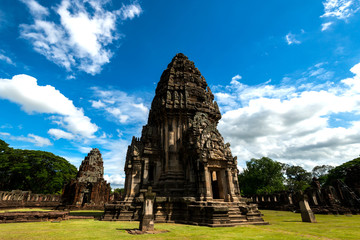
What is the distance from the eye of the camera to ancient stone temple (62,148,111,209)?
104 feet

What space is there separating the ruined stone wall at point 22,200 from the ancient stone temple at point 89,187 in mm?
3895

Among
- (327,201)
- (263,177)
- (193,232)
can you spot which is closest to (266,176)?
(263,177)

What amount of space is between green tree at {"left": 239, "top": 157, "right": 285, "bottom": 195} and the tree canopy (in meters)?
44.1

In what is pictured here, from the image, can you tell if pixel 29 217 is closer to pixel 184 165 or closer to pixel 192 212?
pixel 192 212

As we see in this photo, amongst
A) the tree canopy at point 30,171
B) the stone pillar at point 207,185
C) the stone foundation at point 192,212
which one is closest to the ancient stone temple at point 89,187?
the tree canopy at point 30,171

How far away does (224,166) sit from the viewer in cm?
1529

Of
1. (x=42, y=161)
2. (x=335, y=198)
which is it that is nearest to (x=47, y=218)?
(x=335, y=198)

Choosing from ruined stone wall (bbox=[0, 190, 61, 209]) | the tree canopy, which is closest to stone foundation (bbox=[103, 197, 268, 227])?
ruined stone wall (bbox=[0, 190, 61, 209])

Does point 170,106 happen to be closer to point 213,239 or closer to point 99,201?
point 213,239

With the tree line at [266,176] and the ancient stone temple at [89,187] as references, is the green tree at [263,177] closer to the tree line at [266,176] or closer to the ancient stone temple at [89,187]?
the tree line at [266,176]

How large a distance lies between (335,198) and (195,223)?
74.7ft

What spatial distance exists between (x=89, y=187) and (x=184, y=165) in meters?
26.2

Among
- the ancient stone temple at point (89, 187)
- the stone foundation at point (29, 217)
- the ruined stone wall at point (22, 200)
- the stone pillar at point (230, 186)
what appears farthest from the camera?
the ancient stone temple at point (89, 187)

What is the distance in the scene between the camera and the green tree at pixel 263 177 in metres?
47.6
